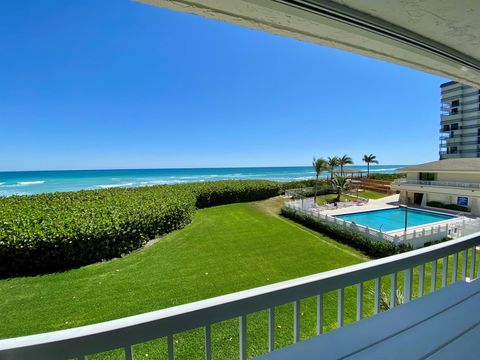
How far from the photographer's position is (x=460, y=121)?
38.3m

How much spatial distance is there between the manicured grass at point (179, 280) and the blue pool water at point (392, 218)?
18.5 feet

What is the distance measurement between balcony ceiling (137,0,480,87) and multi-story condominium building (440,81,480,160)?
1922 inches

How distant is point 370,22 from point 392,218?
17347mm

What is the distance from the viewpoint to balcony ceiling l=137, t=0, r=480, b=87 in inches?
44.9

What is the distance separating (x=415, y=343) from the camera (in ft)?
3.41

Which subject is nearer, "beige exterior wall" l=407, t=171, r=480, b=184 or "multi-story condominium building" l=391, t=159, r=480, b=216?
"multi-story condominium building" l=391, t=159, r=480, b=216

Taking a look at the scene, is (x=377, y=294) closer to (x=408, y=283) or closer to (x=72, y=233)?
(x=408, y=283)

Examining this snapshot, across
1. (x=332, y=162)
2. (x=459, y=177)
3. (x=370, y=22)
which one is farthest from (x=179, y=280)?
(x=332, y=162)

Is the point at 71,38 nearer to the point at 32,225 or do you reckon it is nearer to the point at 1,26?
the point at 1,26

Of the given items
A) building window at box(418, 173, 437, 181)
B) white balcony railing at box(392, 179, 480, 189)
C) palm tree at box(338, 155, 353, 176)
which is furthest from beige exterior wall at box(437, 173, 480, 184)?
palm tree at box(338, 155, 353, 176)

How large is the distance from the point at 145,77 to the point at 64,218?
42.6 feet

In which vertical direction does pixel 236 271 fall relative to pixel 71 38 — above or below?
below

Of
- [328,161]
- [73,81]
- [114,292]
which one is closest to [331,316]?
[114,292]

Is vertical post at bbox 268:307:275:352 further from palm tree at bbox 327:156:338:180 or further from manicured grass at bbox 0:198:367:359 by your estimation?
palm tree at bbox 327:156:338:180
